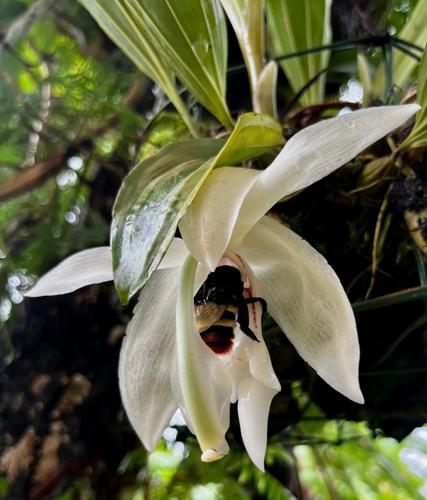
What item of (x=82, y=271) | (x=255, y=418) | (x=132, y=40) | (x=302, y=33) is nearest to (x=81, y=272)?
(x=82, y=271)

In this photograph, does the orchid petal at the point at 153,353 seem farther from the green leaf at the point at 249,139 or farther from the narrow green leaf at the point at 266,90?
the narrow green leaf at the point at 266,90

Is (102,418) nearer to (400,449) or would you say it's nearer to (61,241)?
(61,241)

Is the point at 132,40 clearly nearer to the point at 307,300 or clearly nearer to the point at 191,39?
the point at 191,39

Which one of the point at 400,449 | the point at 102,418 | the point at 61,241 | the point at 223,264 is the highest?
the point at 223,264

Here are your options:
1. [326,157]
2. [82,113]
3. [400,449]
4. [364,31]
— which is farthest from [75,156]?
[400,449]

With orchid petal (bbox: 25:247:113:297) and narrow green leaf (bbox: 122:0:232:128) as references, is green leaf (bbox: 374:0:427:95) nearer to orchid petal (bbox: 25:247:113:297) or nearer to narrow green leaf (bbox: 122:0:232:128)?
narrow green leaf (bbox: 122:0:232:128)

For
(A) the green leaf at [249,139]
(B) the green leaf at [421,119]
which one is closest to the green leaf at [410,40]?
(B) the green leaf at [421,119]
